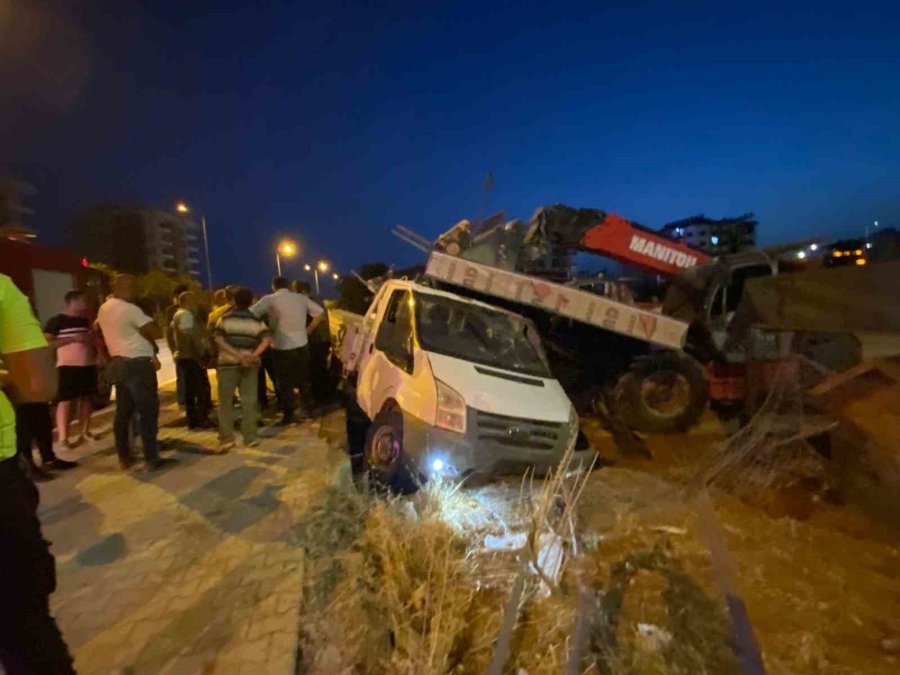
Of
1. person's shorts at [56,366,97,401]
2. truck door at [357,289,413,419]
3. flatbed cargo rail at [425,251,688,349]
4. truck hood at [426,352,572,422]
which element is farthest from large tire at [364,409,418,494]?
person's shorts at [56,366,97,401]

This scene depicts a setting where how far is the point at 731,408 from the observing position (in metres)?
9.03

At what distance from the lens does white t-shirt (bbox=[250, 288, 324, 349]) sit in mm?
7316

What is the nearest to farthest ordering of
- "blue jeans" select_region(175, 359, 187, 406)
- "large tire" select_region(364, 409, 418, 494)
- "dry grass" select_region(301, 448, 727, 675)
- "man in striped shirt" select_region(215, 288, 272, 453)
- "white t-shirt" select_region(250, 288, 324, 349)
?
"dry grass" select_region(301, 448, 727, 675) → "large tire" select_region(364, 409, 418, 494) → "man in striped shirt" select_region(215, 288, 272, 453) → "blue jeans" select_region(175, 359, 187, 406) → "white t-shirt" select_region(250, 288, 324, 349)

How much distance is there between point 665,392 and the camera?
8047 mm

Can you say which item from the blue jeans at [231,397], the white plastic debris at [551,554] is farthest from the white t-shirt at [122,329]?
the white plastic debris at [551,554]

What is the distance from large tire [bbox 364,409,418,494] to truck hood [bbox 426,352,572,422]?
0.64 m

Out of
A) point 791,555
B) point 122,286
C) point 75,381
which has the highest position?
point 122,286

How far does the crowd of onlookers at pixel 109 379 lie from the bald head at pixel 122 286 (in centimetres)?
1

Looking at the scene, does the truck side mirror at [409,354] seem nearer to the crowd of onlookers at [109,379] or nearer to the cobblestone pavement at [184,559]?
the cobblestone pavement at [184,559]

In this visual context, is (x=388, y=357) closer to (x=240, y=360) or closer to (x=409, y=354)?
(x=409, y=354)

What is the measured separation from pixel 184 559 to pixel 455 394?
2.37 m

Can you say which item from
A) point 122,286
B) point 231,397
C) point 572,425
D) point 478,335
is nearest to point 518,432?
point 572,425

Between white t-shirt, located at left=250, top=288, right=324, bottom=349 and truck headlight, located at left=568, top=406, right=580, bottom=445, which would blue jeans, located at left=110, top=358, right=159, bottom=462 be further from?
truck headlight, located at left=568, top=406, right=580, bottom=445

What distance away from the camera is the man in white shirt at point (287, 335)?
24.1 ft
